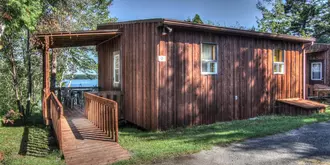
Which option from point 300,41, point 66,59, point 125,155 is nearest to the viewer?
point 125,155

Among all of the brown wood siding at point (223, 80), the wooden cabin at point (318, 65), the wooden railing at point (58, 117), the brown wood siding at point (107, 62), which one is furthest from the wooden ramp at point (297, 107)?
the wooden railing at point (58, 117)

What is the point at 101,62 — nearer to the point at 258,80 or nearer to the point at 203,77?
the point at 203,77

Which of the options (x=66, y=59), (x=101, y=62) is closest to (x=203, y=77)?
(x=101, y=62)

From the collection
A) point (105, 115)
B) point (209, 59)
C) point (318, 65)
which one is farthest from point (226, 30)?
point (318, 65)

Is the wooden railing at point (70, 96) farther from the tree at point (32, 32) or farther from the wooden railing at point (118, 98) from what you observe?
the wooden railing at point (118, 98)

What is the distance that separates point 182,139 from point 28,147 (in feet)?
12.2

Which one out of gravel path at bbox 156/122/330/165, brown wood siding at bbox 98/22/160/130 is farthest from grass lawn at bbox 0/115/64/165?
brown wood siding at bbox 98/22/160/130

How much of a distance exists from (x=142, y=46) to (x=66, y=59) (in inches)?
440

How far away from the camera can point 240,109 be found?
8.71 metres

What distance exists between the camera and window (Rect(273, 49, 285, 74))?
9.70m

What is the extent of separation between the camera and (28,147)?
588cm

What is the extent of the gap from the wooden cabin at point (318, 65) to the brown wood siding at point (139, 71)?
1222cm

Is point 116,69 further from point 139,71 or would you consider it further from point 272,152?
point 272,152

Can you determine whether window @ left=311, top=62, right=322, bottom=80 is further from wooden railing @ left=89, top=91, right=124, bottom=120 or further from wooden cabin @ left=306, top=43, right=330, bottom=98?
wooden railing @ left=89, top=91, right=124, bottom=120
